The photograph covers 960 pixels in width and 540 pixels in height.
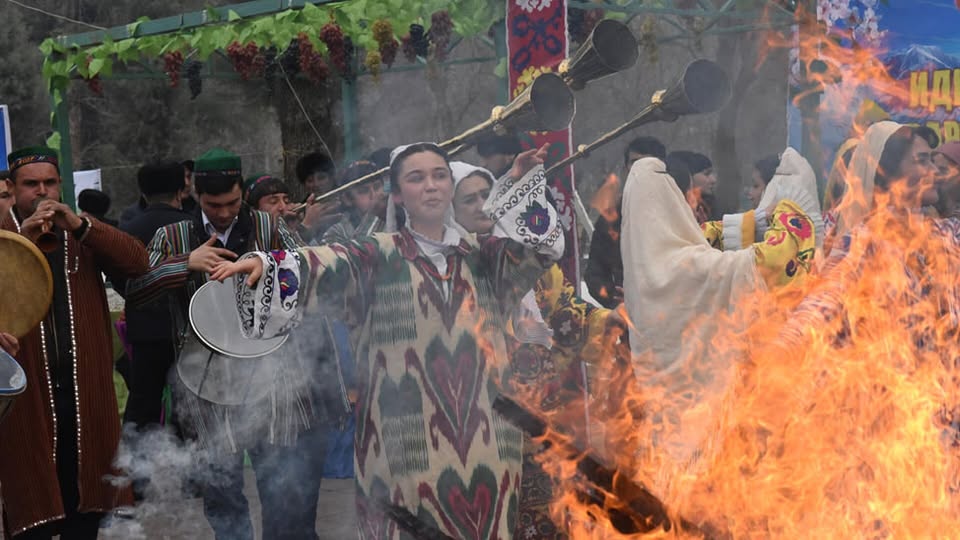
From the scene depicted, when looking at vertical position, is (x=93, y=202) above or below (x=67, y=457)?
above

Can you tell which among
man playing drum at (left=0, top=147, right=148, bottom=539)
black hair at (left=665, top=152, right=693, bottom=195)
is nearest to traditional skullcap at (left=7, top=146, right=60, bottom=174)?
man playing drum at (left=0, top=147, right=148, bottom=539)

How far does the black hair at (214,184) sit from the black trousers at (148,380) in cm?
93

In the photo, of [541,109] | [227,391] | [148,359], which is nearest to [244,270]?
[227,391]

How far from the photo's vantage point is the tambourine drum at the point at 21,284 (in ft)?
16.3

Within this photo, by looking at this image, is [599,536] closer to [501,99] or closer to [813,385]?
[813,385]

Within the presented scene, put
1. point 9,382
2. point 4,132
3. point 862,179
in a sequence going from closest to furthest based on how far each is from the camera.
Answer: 1. point 9,382
2. point 862,179
3. point 4,132

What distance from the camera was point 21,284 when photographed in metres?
4.99

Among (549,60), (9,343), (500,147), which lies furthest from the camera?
(500,147)

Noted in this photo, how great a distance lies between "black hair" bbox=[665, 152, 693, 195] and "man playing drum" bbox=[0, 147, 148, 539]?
266 centimetres

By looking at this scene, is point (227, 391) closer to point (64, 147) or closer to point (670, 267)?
point (670, 267)

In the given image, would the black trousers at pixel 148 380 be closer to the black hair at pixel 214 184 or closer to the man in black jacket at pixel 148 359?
the man in black jacket at pixel 148 359

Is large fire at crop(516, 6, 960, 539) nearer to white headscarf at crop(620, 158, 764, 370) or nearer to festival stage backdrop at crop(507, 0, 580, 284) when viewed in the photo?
white headscarf at crop(620, 158, 764, 370)

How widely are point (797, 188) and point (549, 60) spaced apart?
1853 millimetres

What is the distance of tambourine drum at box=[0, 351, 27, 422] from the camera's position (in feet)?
15.3
